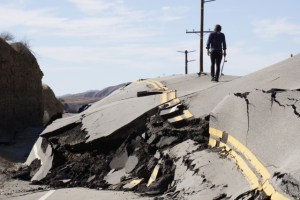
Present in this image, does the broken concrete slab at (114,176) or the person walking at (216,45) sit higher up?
the person walking at (216,45)

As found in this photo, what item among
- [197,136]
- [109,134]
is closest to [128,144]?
[109,134]

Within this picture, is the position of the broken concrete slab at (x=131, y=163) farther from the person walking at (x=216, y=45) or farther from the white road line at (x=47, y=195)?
the person walking at (x=216, y=45)

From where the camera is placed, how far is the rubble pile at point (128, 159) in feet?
33.2

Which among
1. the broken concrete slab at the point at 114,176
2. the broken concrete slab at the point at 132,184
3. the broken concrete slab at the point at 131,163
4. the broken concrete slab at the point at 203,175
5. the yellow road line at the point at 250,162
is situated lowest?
the broken concrete slab at the point at 114,176

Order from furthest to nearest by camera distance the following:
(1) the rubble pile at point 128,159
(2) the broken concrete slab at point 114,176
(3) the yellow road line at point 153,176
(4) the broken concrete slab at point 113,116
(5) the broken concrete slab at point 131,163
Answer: (4) the broken concrete slab at point 113,116, (5) the broken concrete slab at point 131,163, (2) the broken concrete slab at point 114,176, (1) the rubble pile at point 128,159, (3) the yellow road line at point 153,176

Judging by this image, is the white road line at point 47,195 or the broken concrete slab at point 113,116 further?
the broken concrete slab at point 113,116

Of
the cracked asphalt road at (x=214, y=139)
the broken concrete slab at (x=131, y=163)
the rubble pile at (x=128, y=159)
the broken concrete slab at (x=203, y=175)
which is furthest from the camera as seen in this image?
the broken concrete slab at (x=131, y=163)

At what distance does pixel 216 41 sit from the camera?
52.7 ft

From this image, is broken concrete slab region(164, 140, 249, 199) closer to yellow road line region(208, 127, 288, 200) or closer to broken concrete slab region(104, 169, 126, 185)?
yellow road line region(208, 127, 288, 200)

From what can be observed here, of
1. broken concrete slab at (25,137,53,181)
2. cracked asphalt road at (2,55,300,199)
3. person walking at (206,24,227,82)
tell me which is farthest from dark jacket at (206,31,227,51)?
broken concrete slab at (25,137,53,181)

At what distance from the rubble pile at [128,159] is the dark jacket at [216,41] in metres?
4.48

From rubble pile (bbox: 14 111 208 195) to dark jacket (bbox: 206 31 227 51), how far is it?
4484 mm

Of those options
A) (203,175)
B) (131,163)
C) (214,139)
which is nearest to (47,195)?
(131,163)

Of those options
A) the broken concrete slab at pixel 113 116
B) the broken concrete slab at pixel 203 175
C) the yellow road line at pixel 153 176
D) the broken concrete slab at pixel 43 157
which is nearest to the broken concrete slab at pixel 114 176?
the yellow road line at pixel 153 176
